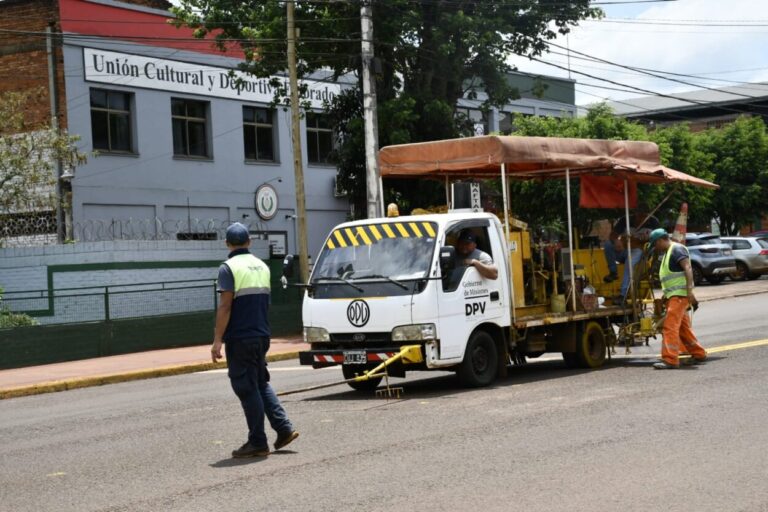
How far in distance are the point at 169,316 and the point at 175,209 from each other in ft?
38.1

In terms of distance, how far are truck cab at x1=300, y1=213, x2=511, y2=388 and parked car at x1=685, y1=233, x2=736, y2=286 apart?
79.1ft

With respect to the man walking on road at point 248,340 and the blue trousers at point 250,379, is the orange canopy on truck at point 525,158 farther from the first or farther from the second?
the blue trousers at point 250,379

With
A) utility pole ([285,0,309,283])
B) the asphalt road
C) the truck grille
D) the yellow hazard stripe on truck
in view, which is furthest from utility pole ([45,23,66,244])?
the truck grille

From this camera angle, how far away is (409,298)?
1220cm

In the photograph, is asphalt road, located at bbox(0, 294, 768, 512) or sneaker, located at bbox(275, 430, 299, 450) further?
sneaker, located at bbox(275, 430, 299, 450)

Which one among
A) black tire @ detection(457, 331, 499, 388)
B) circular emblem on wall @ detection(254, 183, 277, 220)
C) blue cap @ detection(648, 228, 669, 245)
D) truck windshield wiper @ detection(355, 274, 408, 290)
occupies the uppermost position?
circular emblem on wall @ detection(254, 183, 277, 220)

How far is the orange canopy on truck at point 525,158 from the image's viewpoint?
13.7 meters

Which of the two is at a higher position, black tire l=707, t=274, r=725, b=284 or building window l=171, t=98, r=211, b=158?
building window l=171, t=98, r=211, b=158

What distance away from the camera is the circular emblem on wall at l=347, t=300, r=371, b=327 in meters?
12.4

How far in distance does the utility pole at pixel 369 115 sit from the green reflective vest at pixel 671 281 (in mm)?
9944

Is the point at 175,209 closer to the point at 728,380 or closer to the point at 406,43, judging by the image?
the point at 406,43

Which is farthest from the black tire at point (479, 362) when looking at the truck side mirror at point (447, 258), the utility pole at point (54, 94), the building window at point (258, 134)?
the building window at point (258, 134)

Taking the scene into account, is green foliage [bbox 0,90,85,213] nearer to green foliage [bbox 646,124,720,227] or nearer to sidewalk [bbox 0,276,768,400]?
sidewalk [bbox 0,276,768,400]

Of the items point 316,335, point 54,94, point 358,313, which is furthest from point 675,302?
point 54,94
